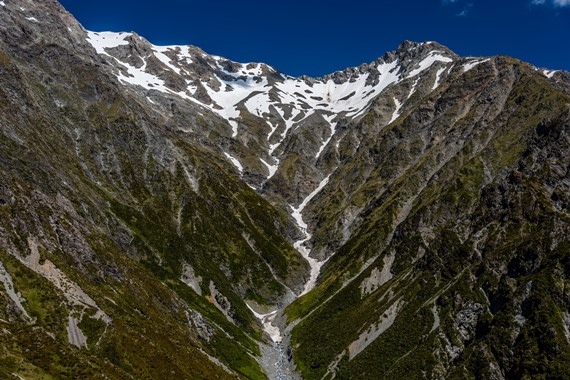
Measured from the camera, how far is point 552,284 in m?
138

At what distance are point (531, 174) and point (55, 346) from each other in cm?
16999

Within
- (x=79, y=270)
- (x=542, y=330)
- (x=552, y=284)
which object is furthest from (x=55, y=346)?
(x=552, y=284)

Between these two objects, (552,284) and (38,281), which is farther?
(552,284)

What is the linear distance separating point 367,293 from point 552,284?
A: 69.5 meters

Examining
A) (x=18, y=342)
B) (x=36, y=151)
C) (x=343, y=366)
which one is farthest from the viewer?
(x=36, y=151)

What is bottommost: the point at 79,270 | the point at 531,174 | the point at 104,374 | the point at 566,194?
the point at 104,374

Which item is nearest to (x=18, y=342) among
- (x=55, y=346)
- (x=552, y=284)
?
(x=55, y=346)

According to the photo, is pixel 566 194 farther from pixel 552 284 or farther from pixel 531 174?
pixel 552 284

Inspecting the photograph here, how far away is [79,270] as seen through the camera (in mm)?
118875

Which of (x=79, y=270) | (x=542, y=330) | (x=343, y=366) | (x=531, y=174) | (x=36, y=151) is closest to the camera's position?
(x=79, y=270)

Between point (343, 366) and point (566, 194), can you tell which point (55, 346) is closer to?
point (343, 366)

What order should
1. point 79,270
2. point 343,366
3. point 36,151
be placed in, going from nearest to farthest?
point 79,270
point 343,366
point 36,151

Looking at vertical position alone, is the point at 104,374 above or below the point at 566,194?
below

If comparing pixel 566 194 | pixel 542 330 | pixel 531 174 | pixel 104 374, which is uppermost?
pixel 531 174
